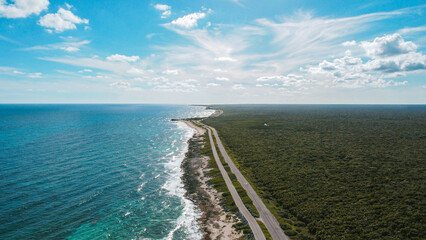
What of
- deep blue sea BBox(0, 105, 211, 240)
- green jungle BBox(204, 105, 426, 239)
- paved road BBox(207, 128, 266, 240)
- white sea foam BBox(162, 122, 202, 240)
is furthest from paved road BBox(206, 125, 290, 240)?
deep blue sea BBox(0, 105, 211, 240)

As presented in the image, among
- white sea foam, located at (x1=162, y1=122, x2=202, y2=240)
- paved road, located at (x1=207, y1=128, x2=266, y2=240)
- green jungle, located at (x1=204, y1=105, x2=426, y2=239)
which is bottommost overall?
white sea foam, located at (x1=162, y1=122, x2=202, y2=240)

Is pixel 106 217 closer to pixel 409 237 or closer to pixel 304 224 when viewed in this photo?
pixel 304 224

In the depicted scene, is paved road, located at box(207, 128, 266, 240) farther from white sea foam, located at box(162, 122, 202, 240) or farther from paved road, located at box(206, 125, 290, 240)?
white sea foam, located at box(162, 122, 202, 240)

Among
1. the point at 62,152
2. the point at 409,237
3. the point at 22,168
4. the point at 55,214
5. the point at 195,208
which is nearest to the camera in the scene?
the point at 409,237

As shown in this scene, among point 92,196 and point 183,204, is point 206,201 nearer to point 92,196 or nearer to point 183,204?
point 183,204

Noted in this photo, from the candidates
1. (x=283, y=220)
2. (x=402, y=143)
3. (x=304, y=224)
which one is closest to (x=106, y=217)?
(x=283, y=220)

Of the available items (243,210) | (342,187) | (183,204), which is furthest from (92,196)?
(342,187)

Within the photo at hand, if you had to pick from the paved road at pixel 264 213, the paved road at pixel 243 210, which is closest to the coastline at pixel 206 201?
the paved road at pixel 243 210

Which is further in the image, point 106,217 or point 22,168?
point 22,168
